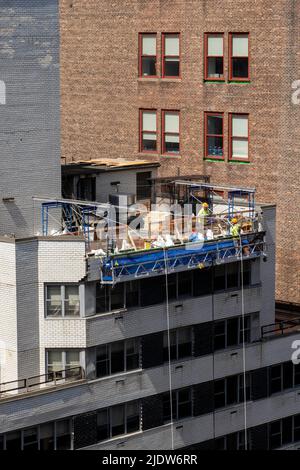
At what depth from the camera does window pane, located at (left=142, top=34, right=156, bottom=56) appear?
7994 cm

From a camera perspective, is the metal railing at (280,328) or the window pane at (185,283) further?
the metal railing at (280,328)

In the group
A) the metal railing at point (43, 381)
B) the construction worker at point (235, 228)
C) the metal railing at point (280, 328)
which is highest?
the construction worker at point (235, 228)

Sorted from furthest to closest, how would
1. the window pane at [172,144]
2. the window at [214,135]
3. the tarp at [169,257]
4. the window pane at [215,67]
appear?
the window pane at [172,144] < the window at [214,135] < the window pane at [215,67] < the tarp at [169,257]

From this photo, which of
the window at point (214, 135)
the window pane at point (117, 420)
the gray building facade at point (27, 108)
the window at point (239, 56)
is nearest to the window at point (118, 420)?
the window pane at point (117, 420)

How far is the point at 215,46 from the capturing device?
77188 mm

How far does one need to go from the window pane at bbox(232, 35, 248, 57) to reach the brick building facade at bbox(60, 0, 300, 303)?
0.38m

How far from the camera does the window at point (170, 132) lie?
261 feet

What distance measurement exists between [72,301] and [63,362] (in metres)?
2.35

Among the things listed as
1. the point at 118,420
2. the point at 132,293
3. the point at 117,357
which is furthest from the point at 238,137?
the point at 118,420

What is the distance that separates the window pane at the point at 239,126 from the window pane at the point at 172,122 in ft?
11.9

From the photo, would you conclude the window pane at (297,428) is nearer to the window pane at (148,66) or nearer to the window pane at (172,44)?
the window pane at (172,44)

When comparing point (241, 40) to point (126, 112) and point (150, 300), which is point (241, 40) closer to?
point (126, 112)

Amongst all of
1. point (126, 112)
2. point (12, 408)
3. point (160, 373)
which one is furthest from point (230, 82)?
point (12, 408)

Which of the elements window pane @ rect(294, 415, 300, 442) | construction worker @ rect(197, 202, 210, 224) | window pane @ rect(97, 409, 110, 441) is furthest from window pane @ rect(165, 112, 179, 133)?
window pane @ rect(97, 409, 110, 441)
